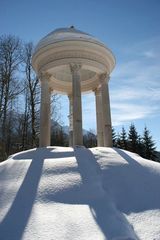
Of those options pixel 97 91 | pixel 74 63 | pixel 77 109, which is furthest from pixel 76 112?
pixel 97 91

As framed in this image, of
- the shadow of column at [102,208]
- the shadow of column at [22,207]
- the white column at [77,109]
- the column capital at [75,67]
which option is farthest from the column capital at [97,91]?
the shadow of column at [22,207]

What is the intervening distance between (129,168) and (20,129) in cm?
2268

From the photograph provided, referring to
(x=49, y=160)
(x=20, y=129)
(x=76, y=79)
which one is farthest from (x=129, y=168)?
(x=20, y=129)

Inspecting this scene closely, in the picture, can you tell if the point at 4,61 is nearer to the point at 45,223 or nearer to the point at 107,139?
the point at 107,139

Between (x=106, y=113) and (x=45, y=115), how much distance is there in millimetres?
4120

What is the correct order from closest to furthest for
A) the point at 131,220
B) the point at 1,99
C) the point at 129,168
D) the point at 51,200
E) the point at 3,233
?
the point at 3,233 < the point at 131,220 < the point at 51,200 < the point at 129,168 < the point at 1,99

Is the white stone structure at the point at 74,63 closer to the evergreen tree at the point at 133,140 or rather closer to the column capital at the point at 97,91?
the column capital at the point at 97,91

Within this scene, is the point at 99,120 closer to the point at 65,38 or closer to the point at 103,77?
the point at 103,77

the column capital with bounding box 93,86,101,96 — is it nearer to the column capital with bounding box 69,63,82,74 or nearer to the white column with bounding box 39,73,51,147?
the column capital with bounding box 69,63,82,74

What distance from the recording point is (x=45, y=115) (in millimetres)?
16156

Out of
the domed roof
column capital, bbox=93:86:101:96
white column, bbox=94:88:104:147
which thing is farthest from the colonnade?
white column, bbox=94:88:104:147

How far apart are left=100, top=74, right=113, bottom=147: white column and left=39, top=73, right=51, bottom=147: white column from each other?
378 centimetres

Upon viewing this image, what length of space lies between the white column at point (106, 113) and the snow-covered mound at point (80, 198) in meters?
4.52

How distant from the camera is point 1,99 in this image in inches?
900
